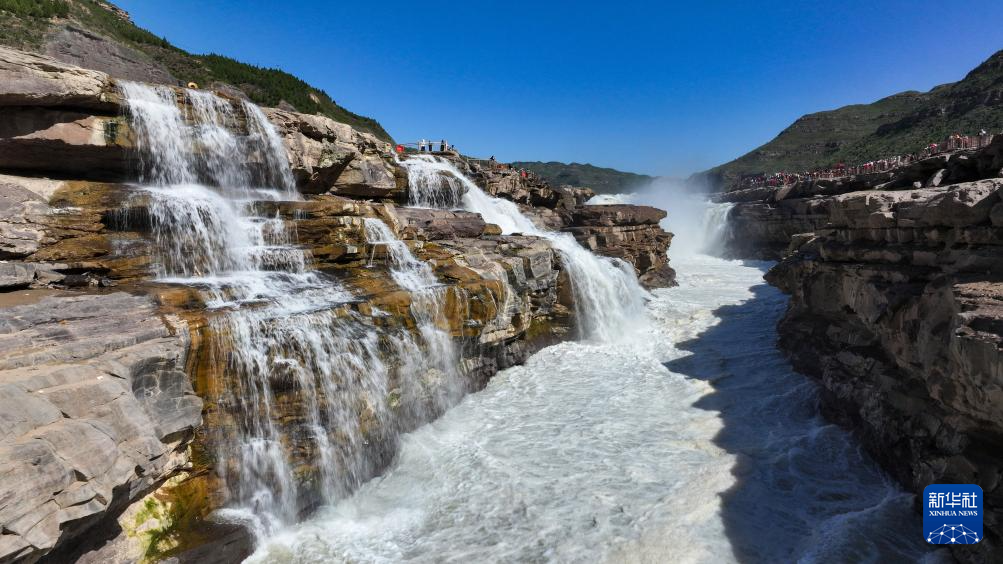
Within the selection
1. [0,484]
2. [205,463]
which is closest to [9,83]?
[205,463]

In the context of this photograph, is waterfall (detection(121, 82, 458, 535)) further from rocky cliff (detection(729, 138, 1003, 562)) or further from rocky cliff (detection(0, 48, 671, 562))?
rocky cliff (detection(729, 138, 1003, 562))

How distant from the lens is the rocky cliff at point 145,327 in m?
4.08

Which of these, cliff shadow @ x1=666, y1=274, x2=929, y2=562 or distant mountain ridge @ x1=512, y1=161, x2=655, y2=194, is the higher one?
distant mountain ridge @ x1=512, y1=161, x2=655, y2=194

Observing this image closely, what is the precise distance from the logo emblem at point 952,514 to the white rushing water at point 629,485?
31cm

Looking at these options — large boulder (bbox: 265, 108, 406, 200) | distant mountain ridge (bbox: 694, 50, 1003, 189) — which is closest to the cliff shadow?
large boulder (bbox: 265, 108, 406, 200)

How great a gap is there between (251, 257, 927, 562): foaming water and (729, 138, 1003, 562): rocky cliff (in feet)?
2.01

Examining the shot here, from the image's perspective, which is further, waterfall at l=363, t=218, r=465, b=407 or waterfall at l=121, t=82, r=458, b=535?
waterfall at l=363, t=218, r=465, b=407

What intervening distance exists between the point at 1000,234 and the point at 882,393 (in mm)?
2660

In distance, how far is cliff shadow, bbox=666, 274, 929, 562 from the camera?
527 cm

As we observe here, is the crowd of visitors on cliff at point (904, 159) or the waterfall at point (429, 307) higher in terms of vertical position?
the crowd of visitors on cliff at point (904, 159)

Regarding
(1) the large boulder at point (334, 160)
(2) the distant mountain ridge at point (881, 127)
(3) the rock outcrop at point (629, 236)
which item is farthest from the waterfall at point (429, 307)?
(2) the distant mountain ridge at point (881, 127)

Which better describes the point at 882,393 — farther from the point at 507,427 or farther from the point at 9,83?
the point at 9,83

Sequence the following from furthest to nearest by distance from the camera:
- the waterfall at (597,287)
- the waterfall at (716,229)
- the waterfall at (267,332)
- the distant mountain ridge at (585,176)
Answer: the distant mountain ridge at (585,176)
the waterfall at (716,229)
the waterfall at (597,287)
the waterfall at (267,332)

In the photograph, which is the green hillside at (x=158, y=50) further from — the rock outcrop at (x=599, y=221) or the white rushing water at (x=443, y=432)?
the white rushing water at (x=443, y=432)
